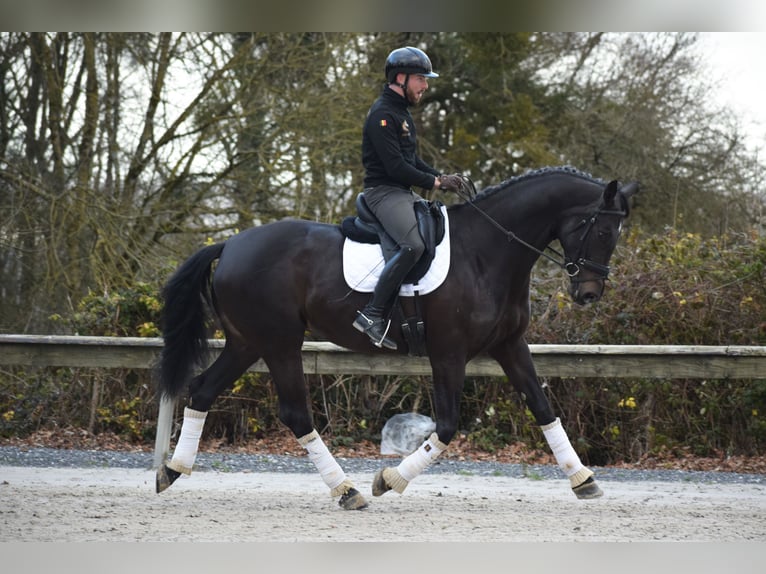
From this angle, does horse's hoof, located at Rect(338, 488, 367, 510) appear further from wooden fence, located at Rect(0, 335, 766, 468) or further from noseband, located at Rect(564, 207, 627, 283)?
wooden fence, located at Rect(0, 335, 766, 468)

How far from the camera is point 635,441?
8.90m

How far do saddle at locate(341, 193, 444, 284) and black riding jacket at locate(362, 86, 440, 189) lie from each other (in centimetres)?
15

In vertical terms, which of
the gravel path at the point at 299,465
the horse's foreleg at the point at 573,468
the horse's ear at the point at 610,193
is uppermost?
the horse's ear at the point at 610,193

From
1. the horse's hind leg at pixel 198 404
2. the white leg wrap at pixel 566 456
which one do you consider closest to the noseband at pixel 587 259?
the white leg wrap at pixel 566 456

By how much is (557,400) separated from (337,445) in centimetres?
213

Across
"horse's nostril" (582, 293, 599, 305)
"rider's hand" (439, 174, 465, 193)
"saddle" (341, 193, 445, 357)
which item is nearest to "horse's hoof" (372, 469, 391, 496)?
"saddle" (341, 193, 445, 357)

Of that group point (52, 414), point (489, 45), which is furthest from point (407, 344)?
point (489, 45)

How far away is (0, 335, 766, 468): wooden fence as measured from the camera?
7.78 m

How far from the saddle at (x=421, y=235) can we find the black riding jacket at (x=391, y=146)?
0.56 feet

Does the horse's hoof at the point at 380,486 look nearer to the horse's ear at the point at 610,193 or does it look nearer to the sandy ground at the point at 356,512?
the sandy ground at the point at 356,512

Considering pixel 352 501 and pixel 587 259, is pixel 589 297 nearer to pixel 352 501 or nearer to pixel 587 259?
pixel 587 259

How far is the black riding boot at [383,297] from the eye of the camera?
19.0ft

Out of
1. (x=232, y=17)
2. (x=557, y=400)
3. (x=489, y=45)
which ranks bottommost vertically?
(x=557, y=400)

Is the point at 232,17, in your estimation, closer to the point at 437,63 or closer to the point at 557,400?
the point at 557,400
